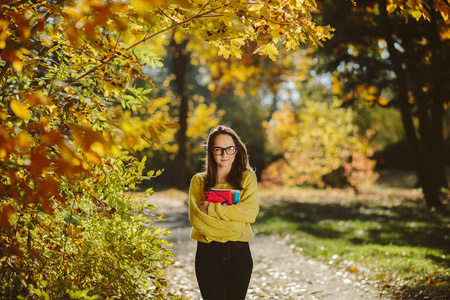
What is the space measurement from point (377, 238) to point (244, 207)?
6.14 metres

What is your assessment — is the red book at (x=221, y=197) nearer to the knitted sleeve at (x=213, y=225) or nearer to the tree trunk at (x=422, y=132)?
the knitted sleeve at (x=213, y=225)

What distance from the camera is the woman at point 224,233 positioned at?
258 centimetres

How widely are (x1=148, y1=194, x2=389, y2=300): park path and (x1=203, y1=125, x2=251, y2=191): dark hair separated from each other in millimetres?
1334

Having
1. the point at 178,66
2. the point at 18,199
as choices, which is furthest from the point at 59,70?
the point at 178,66

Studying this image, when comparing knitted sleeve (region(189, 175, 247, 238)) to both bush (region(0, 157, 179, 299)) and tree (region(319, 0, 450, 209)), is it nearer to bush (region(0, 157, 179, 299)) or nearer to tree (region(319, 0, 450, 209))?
bush (region(0, 157, 179, 299))

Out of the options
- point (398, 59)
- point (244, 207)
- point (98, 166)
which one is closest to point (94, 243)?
point (98, 166)

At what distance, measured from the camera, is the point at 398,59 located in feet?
29.8

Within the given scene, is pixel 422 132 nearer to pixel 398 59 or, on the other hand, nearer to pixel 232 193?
pixel 398 59

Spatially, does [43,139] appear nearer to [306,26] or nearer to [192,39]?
[306,26]

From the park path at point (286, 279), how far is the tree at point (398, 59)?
15.3ft

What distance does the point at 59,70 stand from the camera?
113 inches

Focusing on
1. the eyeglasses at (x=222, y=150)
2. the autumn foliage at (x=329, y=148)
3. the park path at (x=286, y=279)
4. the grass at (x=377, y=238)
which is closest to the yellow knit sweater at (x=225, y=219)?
the eyeglasses at (x=222, y=150)

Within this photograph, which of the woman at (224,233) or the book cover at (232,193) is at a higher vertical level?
the book cover at (232,193)

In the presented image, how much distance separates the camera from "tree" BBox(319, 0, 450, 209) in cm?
891
